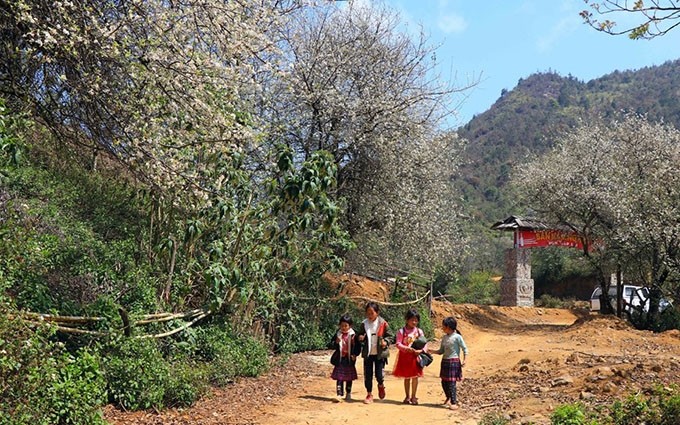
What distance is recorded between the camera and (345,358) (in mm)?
8977

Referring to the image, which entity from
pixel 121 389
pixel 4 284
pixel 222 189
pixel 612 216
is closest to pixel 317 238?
pixel 222 189

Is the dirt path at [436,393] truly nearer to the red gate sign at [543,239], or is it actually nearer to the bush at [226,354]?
the bush at [226,354]

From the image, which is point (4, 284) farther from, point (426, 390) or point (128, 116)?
point (426, 390)

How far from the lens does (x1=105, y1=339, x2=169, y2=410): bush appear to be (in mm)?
7250

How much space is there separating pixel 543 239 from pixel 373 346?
70.5 feet

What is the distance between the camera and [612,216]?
21.6m

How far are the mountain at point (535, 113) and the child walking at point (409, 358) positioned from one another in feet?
167

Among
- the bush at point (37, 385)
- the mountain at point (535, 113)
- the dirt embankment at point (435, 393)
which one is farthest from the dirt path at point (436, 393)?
the mountain at point (535, 113)

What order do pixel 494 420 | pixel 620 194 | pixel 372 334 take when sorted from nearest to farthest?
pixel 494 420 < pixel 372 334 < pixel 620 194

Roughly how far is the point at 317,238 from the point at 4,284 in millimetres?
5541

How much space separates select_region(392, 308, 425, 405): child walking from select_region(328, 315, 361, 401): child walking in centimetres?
58

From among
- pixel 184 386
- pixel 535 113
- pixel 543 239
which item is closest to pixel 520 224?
pixel 543 239

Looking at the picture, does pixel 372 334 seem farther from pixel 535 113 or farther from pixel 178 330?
pixel 535 113

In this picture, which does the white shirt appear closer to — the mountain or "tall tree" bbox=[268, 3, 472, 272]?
"tall tree" bbox=[268, 3, 472, 272]
